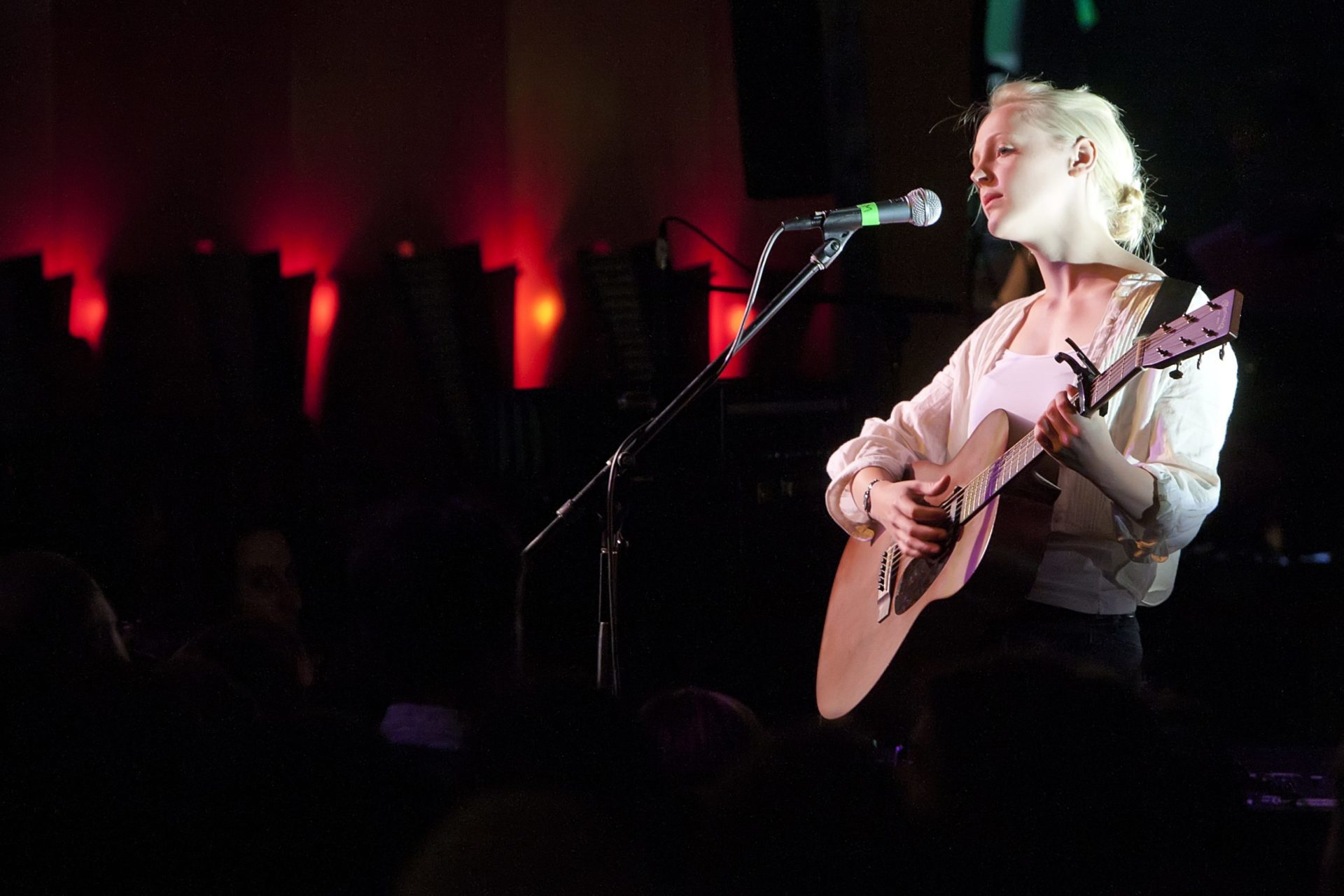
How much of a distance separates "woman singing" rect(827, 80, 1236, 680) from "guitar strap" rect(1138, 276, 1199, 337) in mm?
15

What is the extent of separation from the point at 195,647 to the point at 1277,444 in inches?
111

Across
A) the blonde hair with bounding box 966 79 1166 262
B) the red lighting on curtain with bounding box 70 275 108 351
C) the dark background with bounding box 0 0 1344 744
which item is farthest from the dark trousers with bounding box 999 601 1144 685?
the red lighting on curtain with bounding box 70 275 108 351

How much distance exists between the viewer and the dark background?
→ 12.6 feet

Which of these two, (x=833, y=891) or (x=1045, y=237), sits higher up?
(x=1045, y=237)

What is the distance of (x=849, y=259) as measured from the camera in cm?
458

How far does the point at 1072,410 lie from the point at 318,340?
3.70m

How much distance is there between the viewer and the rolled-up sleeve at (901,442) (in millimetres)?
2229

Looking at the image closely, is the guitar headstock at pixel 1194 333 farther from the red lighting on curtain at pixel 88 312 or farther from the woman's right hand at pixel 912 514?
the red lighting on curtain at pixel 88 312

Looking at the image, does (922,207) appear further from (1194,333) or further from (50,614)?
(50,614)

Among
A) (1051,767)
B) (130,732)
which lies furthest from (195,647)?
(1051,767)

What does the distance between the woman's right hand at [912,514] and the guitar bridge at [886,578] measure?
3 cm

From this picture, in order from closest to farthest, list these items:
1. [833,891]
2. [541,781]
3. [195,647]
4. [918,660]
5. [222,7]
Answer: [833,891] → [541,781] → [195,647] → [918,660] → [222,7]

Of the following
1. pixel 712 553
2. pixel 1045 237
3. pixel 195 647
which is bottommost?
pixel 712 553

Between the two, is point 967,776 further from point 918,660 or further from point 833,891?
point 918,660
